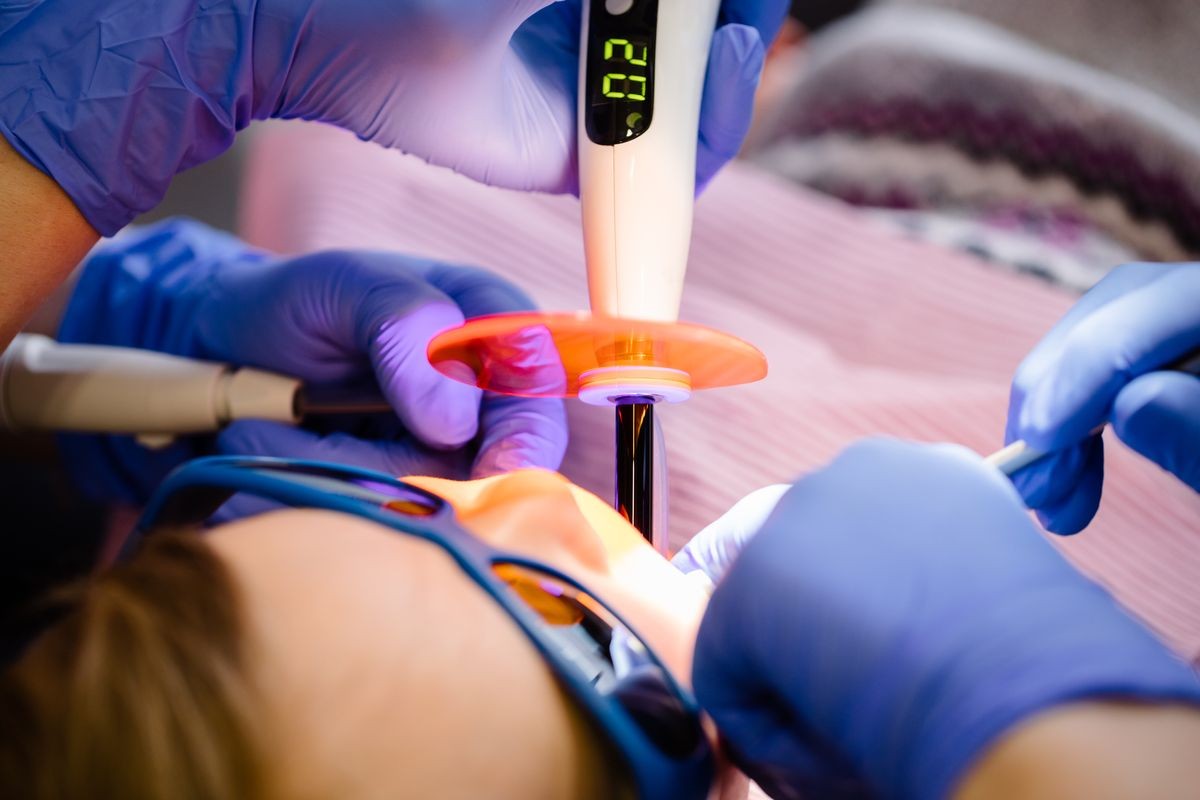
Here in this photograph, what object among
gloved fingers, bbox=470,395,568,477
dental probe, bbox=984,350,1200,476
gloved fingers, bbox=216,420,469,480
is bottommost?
gloved fingers, bbox=216,420,469,480

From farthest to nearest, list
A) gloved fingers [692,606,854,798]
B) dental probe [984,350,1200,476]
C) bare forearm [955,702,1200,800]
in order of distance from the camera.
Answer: dental probe [984,350,1200,476] → gloved fingers [692,606,854,798] → bare forearm [955,702,1200,800]

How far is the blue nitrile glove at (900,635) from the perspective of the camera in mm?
295

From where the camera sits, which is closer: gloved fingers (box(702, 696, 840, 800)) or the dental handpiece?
gloved fingers (box(702, 696, 840, 800))

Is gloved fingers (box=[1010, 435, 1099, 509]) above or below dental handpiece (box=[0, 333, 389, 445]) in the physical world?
above

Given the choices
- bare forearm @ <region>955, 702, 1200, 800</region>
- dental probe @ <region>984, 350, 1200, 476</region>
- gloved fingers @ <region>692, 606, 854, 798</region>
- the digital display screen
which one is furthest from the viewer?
the digital display screen

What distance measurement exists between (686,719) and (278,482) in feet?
0.73

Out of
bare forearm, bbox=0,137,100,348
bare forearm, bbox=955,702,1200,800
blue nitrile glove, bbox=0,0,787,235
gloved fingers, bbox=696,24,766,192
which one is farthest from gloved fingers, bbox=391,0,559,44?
bare forearm, bbox=955,702,1200,800

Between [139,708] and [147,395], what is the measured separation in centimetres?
49

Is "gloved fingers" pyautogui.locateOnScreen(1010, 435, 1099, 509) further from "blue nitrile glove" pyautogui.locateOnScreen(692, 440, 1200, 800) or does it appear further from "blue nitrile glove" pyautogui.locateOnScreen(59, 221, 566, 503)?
"blue nitrile glove" pyautogui.locateOnScreen(59, 221, 566, 503)

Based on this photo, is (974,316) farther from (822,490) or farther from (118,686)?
(118,686)

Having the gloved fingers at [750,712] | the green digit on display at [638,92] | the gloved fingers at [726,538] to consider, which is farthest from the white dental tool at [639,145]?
the gloved fingers at [750,712]

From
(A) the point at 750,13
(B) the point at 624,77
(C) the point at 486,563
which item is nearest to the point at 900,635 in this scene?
(C) the point at 486,563

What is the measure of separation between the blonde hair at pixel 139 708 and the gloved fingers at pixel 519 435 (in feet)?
1.11

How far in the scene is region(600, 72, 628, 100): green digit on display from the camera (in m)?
0.60
